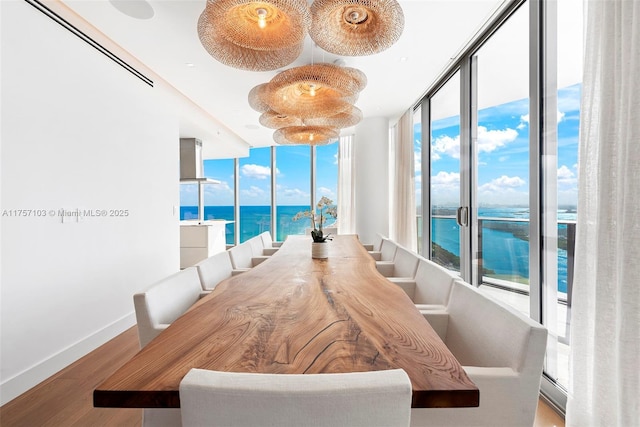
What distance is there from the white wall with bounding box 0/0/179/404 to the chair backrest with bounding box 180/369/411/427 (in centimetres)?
231

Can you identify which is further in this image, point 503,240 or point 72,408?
point 503,240

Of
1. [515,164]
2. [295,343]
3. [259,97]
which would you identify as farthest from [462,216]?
[295,343]

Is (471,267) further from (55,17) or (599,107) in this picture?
(55,17)

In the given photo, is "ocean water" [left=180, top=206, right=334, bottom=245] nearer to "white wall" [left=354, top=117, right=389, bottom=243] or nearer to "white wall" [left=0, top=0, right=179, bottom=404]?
"white wall" [left=354, top=117, right=389, bottom=243]

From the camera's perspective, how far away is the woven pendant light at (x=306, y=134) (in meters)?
3.43

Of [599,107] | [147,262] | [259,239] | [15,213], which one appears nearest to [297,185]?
[259,239]

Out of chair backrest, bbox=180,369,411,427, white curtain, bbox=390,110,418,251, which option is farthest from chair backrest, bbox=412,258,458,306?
white curtain, bbox=390,110,418,251

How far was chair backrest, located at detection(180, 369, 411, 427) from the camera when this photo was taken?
61cm

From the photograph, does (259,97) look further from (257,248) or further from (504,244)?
(504,244)

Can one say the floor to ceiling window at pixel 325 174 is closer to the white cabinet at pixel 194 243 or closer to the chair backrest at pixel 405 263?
the white cabinet at pixel 194 243

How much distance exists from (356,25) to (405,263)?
1749mm

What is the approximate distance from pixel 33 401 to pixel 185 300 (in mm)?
1368

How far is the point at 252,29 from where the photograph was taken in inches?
68.1

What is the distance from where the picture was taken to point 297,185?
28.5 feet
